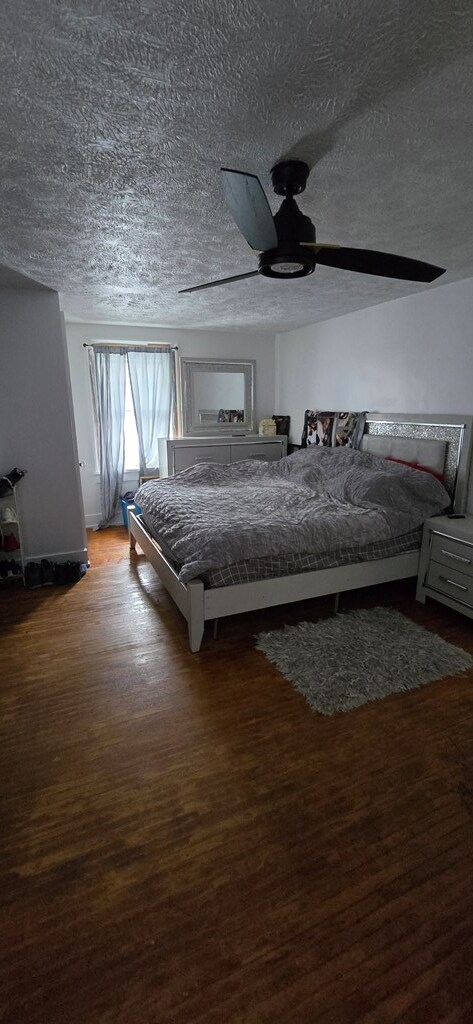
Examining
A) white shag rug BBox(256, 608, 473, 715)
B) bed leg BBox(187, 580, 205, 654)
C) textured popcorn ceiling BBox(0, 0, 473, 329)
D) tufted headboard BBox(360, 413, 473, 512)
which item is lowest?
white shag rug BBox(256, 608, 473, 715)

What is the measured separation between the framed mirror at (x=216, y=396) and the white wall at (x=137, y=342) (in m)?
0.11

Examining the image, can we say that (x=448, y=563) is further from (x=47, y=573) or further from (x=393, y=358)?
(x=47, y=573)

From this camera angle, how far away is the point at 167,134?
1427 mm

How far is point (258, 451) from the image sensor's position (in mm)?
5352

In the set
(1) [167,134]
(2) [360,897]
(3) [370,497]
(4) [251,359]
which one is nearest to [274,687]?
(2) [360,897]

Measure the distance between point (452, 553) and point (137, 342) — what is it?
393 centimetres

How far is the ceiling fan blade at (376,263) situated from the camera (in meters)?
1.74

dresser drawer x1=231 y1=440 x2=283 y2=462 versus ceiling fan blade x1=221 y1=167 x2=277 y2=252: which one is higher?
ceiling fan blade x1=221 y1=167 x2=277 y2=252

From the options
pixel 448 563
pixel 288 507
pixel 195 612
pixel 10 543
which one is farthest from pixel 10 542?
pixel 448 563

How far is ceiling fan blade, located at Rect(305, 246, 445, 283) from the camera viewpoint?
5.70 ft

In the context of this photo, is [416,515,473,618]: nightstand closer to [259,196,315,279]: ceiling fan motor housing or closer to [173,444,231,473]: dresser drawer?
[259,196,315,279]: ceiling fan motor housing

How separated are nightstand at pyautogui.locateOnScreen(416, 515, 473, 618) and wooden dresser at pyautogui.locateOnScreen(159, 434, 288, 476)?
8.55 feet

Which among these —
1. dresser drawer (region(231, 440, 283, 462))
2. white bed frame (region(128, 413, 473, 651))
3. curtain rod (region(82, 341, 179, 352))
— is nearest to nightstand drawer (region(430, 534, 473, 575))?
white bed frame (region(128, 413, 473, 651))

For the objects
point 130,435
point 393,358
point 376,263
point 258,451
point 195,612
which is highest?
point 376,263
